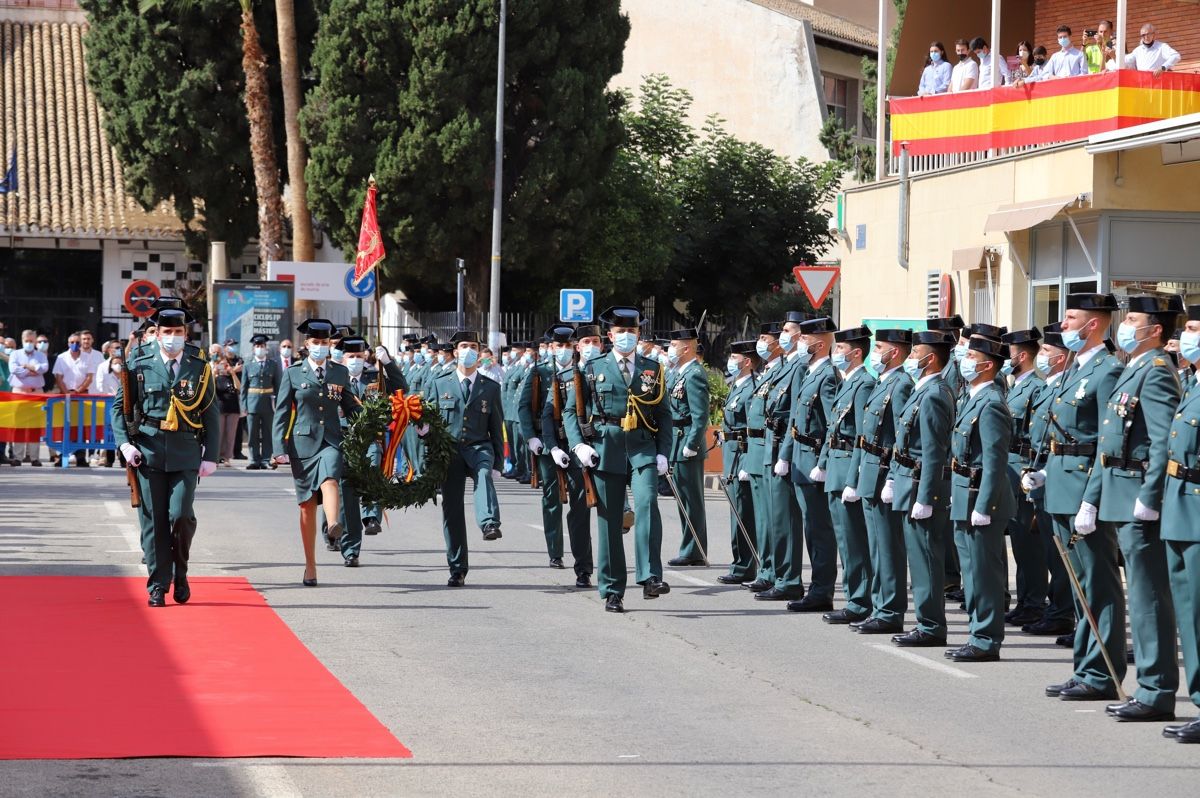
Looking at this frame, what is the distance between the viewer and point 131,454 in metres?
13.0

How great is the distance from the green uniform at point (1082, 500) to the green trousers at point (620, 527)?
3.56m

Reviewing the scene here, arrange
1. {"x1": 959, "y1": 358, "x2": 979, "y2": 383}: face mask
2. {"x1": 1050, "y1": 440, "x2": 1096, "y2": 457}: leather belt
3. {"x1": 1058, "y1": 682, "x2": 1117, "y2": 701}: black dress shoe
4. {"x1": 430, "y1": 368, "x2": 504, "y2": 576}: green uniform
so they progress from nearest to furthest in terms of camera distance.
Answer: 1. {"x1": 1058, "y1": 682, "x2": 1117, "y2": 701}: black dress shoe
2. {"x1": 1050, "y1": 440, "x2": 1096, "y2": 457}: leather belt
3. {"x1": 959, "y1": 358, "x2": 979, "y2": 383}: face mask
4. {"x1": 430, "y1": 368, "x2": 504, "y2": 576}: green uniform

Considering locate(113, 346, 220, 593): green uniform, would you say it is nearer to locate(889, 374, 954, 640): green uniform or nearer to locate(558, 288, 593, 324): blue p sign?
locate(889, 374, 954, 640): green uniform

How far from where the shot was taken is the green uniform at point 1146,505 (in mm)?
9156

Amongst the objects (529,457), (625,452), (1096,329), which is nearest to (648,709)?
(1096,329)

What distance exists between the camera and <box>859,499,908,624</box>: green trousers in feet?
40.1

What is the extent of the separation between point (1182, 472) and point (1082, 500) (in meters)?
1.14

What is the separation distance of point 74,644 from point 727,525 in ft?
33.4

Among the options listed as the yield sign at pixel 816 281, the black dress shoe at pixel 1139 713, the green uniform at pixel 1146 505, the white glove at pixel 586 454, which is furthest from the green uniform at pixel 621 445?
the yield sign at pixel 816 281

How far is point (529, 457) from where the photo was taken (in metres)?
25.1

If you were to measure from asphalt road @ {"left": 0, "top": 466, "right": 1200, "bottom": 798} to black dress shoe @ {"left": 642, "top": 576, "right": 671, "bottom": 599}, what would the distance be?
0.40ft

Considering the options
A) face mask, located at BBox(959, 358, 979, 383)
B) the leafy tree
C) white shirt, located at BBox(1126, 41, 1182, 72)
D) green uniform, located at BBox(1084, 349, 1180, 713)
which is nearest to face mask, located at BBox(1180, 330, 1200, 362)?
green uniform, located at BBox(1084, 349, 1180, 713)

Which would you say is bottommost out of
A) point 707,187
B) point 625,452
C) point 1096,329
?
point 625,452

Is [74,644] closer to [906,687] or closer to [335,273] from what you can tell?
[906,687]
